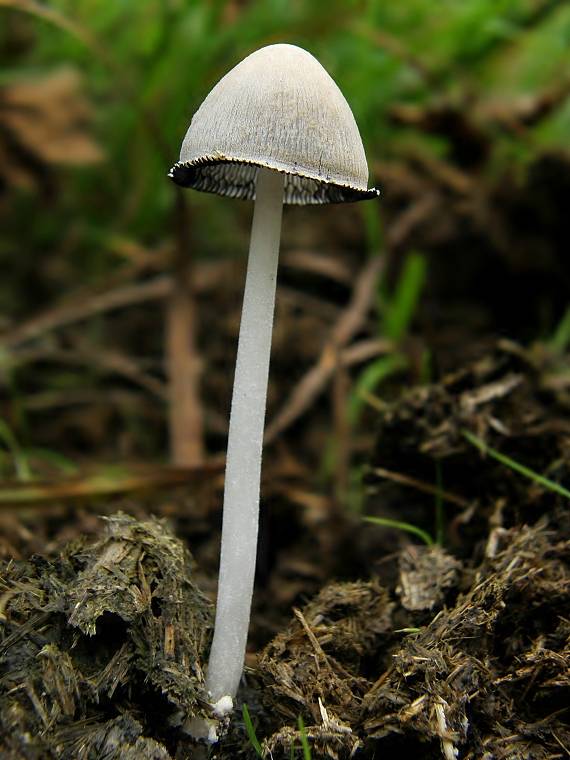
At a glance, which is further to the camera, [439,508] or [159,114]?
[159,114]

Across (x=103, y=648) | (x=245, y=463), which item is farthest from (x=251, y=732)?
(x=245, y=463)

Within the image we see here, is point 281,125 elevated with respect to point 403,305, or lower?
elevated

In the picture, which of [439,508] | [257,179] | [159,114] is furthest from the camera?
[159,114]

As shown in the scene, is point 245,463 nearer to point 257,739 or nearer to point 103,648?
point 103,648

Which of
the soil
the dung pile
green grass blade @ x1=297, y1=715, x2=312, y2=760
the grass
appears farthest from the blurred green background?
green grass blade @ x1=297, y1=715, x2=312, y2=760

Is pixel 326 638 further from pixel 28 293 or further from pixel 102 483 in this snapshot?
pixel 28 293

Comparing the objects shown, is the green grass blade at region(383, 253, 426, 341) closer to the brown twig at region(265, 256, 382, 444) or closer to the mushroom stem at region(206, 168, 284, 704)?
the brown twig at region(265, 256, 382, 444)

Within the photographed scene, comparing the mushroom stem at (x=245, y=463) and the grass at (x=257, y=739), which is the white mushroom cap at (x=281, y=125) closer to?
the mushroom stem at (x=245, y=463)
